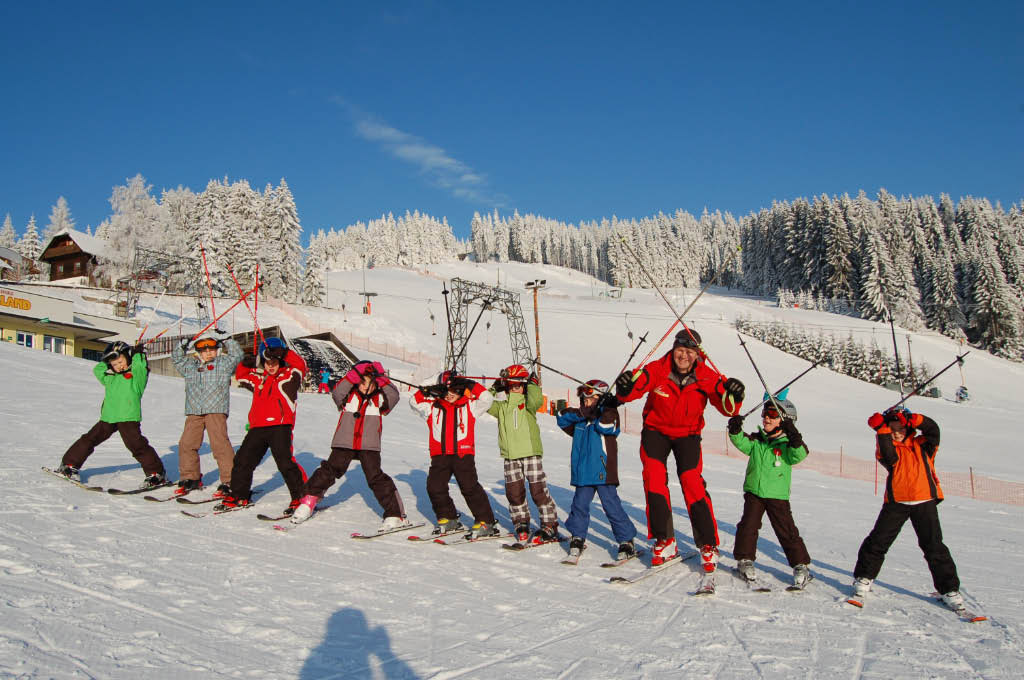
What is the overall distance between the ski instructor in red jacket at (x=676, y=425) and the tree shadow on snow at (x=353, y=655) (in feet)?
8.73

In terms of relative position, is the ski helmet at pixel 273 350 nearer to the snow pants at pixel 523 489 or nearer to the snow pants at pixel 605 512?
the snow pants at pixel 523 489

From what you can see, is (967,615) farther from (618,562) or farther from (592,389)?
(592,389)

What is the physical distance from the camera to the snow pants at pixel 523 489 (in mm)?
6348

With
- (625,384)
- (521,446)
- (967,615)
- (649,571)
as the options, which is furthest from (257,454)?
(967,615)

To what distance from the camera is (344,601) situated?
434 centimetres

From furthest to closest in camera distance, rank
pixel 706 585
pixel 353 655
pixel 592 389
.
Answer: pixel 592 389 < pixel 706 585 < pixel 353 655

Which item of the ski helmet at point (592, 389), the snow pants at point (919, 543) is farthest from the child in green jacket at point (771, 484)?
the ski helmet at point (592, 389)

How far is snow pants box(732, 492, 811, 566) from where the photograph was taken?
5277 mm

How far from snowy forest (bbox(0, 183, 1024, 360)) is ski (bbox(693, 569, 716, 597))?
82.6ft

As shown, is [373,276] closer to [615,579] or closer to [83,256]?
[83,256]

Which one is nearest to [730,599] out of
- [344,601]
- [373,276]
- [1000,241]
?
[344,601]

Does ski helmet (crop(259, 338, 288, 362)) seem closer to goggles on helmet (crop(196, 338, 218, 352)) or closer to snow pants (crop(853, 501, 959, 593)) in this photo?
goggles on helmet (crop(196, 338, 218, 352))

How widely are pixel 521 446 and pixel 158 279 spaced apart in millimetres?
51384

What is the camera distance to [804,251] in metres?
89.2
